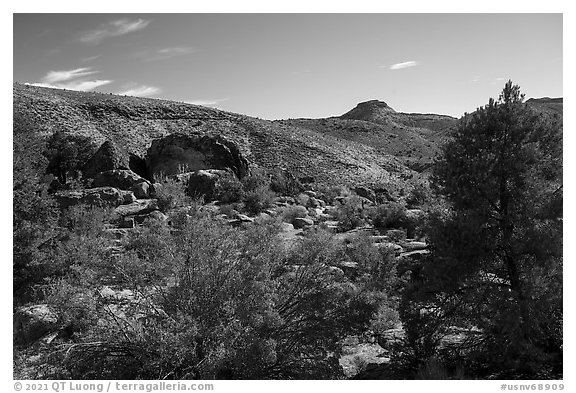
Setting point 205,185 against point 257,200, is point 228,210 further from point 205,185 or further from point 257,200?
point 205,185

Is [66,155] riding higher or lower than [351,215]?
higher

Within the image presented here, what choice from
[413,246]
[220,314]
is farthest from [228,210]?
[220,314]

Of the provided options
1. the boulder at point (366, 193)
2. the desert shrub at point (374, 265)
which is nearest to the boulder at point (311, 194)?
the boulder at point (366, 193)

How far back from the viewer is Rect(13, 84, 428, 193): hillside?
40659 millimetres

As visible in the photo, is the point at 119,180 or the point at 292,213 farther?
the point at 119,180

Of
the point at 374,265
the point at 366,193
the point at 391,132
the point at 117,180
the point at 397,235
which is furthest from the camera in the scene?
the point at 391,132

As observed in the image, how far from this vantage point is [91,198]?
20672 mm

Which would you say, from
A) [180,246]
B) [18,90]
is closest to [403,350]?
[180,246]

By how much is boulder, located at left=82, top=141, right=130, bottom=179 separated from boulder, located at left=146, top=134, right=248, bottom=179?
2.08 meters

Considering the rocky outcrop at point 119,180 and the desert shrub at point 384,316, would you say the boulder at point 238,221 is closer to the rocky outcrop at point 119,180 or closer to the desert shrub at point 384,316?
the rocky outcrop at point 119,180

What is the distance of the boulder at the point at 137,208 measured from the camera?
2008 cm

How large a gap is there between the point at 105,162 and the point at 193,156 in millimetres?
5244

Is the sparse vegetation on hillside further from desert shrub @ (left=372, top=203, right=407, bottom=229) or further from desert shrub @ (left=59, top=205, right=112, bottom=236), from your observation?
desert shrub @ (left=372, top=203, right=407, bottom=229)

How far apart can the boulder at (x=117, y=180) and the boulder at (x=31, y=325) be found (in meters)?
14.5
